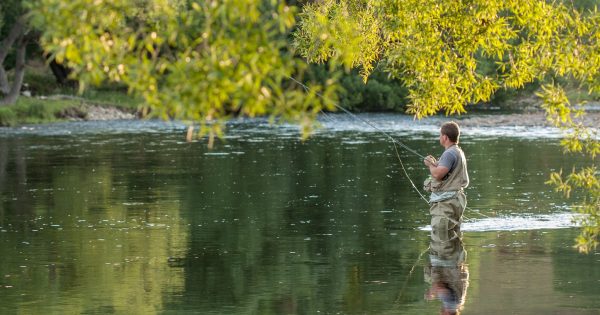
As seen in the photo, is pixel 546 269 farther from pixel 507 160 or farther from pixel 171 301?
pixel 507 160

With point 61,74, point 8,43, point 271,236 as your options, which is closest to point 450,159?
point 271,236

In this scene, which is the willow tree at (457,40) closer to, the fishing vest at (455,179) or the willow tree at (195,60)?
the fishing vest at (455,179)

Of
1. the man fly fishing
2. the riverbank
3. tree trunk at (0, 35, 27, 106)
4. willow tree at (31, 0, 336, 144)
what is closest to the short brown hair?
the man fly fishing

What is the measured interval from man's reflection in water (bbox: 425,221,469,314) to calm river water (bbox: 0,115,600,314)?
0.07 metres

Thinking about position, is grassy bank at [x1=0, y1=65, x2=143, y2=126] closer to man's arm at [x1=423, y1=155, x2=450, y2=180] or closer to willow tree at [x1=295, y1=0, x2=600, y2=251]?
man's arm at [x1=423, y1=155, x2=450, y2=180]

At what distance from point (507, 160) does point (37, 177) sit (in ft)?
39.2

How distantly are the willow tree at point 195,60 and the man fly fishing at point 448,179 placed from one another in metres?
7.92

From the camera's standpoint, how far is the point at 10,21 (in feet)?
199

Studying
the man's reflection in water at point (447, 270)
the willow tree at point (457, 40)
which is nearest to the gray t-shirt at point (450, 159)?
the man's reflection in water at point (447, 270)

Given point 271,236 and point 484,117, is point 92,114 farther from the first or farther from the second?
point 271,236

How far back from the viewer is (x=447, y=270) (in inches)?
626

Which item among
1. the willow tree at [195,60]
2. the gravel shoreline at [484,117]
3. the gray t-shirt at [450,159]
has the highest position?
the willow tree at [195,60]

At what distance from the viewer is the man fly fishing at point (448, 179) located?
55.6 ft

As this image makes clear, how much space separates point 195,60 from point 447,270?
310 inches
